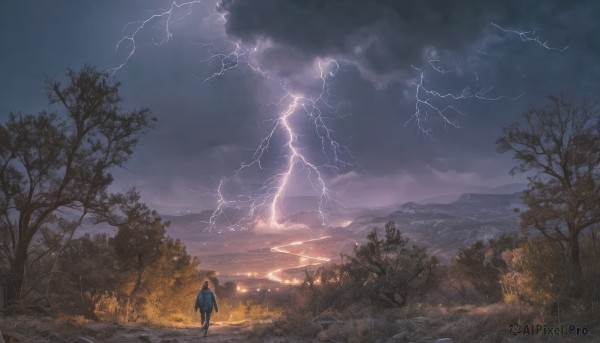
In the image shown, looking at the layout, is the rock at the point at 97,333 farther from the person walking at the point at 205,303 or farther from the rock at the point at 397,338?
the rock at the point at 397,338

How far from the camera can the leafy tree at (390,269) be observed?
2314 centimetres

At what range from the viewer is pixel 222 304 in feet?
108

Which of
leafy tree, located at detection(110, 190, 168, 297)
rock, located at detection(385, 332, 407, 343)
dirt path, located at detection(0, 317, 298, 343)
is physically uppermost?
leafy tree, located at detection(110, 190, 168, 297)

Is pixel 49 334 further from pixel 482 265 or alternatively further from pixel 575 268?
pixel 482 265

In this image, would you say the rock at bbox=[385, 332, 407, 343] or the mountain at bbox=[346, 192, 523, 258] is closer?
the rock at bbox=[385, 332, 407, 343]

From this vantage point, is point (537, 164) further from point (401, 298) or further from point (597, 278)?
point (401, 298)

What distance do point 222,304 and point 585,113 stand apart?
29301 millimetres

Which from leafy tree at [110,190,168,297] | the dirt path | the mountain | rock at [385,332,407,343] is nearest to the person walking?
the dirt path

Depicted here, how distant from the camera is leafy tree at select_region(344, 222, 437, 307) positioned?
75.9 feet

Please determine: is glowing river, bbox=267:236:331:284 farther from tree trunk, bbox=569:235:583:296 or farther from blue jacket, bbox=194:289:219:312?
tree trunk, bbox=569:235:583:296

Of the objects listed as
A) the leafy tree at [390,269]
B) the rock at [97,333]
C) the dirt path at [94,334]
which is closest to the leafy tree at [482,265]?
the leafy tree at [390,269]

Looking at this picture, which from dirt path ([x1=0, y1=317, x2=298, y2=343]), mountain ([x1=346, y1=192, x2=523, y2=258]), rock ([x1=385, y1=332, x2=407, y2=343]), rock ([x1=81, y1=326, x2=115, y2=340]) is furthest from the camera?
mountain ([x1=346, y1=192, x2=523, y2=258])

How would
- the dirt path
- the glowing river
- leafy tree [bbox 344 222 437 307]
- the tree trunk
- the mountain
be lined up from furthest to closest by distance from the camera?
the mountain → the glowing river → leafy tree [bbox 344 222 437 307] → the tree trunk → the dirt path

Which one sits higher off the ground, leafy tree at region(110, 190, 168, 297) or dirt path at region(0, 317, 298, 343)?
leafy tree at region(110, 190, 168, 297)
